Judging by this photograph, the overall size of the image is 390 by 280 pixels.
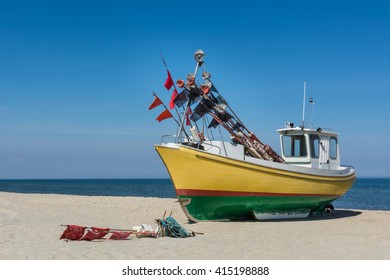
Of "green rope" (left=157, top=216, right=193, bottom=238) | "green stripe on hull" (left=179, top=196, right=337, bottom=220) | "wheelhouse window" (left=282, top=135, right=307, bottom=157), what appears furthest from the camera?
"wheelhouse window" (left=282, top=135, right=307, bottom=157)

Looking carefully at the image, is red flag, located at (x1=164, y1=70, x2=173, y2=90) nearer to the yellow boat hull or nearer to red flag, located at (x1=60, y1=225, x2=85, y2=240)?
the yellow boat hull

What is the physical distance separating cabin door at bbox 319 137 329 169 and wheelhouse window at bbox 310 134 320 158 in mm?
264

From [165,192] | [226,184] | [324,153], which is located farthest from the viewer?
[165,192]

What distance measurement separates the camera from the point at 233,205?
56.4ft

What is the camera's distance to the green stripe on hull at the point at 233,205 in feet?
55.2

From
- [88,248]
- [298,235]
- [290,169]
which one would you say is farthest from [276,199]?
[88,248]

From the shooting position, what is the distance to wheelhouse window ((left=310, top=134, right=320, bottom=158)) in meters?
19.9

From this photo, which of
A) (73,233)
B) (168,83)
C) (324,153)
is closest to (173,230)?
(73,233)

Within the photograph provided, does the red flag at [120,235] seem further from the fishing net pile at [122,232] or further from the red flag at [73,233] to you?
the red flag at [73,233]

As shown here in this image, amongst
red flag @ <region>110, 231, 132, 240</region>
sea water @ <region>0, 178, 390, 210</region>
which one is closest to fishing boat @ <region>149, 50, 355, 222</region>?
red flag @ <region>110, 231, 132, 240</region>

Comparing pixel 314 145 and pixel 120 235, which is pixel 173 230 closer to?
pixel 120 235

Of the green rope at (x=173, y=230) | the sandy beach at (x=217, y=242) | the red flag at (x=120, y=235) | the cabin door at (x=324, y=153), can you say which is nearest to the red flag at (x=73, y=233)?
the sandy beach at (x=217, y=242)

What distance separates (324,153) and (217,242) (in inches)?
372

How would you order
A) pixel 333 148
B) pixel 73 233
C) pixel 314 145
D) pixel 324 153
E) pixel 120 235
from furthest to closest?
1. pixel 333 148
2. pixel 324 153
3. pixel 314 145
4. pixel 120 235
5. pixel 73 233
